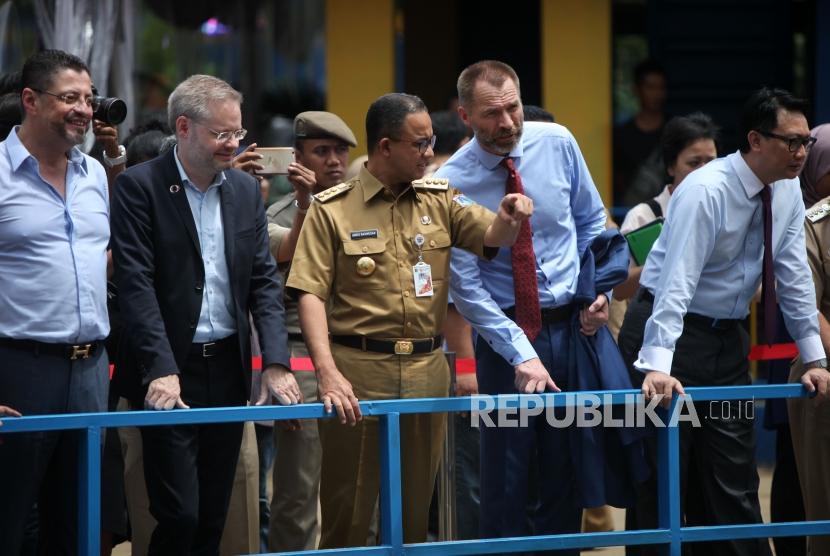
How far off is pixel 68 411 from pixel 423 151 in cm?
157

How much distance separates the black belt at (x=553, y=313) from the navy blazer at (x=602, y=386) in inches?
1.2

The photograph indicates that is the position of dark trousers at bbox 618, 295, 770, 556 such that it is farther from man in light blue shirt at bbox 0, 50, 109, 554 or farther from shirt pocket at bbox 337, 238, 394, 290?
man in light blue shirt at bbox 0, 50, 109, 554

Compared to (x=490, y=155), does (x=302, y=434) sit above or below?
below

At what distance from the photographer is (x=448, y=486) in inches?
219

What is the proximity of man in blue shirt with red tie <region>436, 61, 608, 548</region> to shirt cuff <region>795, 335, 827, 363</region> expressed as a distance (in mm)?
826

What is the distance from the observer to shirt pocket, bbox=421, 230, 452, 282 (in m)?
4.89

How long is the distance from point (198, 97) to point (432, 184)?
96cm

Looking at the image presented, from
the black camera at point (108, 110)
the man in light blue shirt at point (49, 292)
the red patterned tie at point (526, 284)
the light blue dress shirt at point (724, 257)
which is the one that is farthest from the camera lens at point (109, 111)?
the light blue dress shirt at point (724, 257)

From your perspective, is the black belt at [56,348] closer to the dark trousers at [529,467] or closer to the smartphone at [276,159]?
the smartphone at [276,159]

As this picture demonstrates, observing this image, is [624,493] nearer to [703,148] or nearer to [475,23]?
[703,148]

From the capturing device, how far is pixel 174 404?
14.6 ft

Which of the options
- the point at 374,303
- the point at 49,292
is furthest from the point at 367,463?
the point at 49,292

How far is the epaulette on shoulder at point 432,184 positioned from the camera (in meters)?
4.95

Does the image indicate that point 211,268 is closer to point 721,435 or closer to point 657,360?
point 657,360
